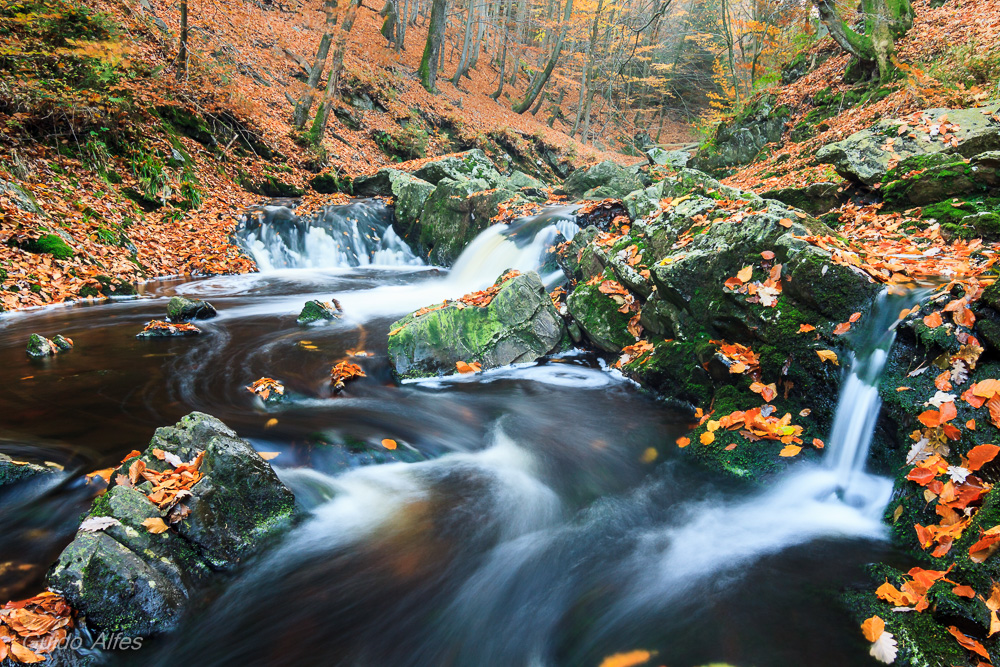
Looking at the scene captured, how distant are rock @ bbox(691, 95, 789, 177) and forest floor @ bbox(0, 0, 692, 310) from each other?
8.68 metres

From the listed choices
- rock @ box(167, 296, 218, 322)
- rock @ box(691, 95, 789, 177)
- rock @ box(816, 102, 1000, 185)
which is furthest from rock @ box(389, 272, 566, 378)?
rock @ box(691, 95, 789, 177)

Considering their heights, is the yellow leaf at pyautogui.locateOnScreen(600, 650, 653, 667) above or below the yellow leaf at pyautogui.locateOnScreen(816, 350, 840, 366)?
below

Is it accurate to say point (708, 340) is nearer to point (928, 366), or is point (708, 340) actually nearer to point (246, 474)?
point (928, 366)

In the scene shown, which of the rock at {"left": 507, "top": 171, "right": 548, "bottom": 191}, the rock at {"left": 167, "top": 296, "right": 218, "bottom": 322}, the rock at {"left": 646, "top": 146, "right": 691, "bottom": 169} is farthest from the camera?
the rock at {"left": 646, "top": 146, "right": 691, "bottom": 169}

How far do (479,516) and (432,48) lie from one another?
22.5 metres

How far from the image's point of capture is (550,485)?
389cm

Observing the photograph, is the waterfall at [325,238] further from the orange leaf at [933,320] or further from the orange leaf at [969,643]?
the orange leaf at [969,643]

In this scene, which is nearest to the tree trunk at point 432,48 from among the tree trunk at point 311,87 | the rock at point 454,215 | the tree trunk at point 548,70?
the tree trunk at point 548,70

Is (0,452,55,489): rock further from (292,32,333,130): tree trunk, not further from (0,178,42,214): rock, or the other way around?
(292,32,333,130): tree trunk

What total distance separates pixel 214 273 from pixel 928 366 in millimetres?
11327

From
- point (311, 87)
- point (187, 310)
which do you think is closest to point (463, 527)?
point (187, 310)

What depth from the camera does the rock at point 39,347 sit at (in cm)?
543

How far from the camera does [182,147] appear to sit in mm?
11391

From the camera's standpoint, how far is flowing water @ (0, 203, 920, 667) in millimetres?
2510
